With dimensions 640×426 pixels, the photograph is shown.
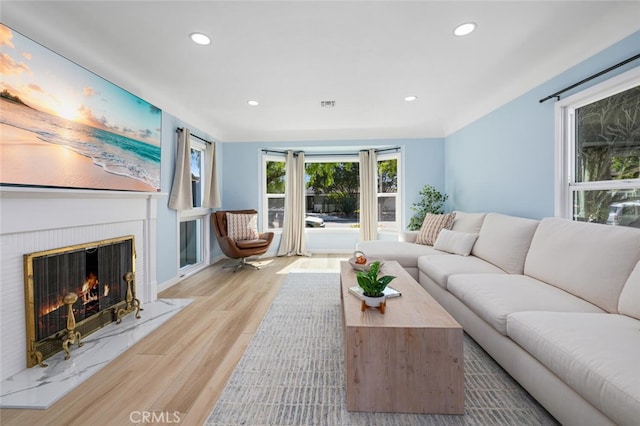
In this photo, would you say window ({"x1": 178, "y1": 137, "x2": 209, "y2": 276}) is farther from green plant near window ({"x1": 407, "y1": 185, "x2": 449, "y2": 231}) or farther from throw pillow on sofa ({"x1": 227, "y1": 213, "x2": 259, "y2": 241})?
green plant near window ({"x1": 407, "y1": 185, "x2": 449, "y2": 231})

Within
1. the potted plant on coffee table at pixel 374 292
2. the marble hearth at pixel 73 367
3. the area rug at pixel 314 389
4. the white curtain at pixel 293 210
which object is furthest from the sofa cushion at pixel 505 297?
the white curtain at pixel 293 210

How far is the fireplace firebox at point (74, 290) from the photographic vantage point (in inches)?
72.2

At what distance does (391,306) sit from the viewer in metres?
1.74

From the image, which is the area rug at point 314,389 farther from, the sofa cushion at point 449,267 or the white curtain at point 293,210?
the white curtain at point 293,210

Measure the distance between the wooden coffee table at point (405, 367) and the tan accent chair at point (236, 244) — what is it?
3072 mm

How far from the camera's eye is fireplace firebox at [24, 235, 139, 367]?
1.83m

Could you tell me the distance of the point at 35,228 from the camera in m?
1.85

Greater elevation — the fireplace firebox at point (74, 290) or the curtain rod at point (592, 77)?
the curtain rod at point (592, 77)

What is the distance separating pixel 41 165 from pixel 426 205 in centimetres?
487

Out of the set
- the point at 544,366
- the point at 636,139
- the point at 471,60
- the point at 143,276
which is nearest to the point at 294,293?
the point at 143,276

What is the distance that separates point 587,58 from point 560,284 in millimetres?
1838

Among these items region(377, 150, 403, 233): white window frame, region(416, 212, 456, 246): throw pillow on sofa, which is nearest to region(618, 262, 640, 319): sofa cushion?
region(416, 212, 456, 246): throw pillow on sofa

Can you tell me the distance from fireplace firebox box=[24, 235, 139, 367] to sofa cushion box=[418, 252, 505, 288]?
2.94 metres

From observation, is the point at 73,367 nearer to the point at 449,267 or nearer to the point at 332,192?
the point at 449,267
